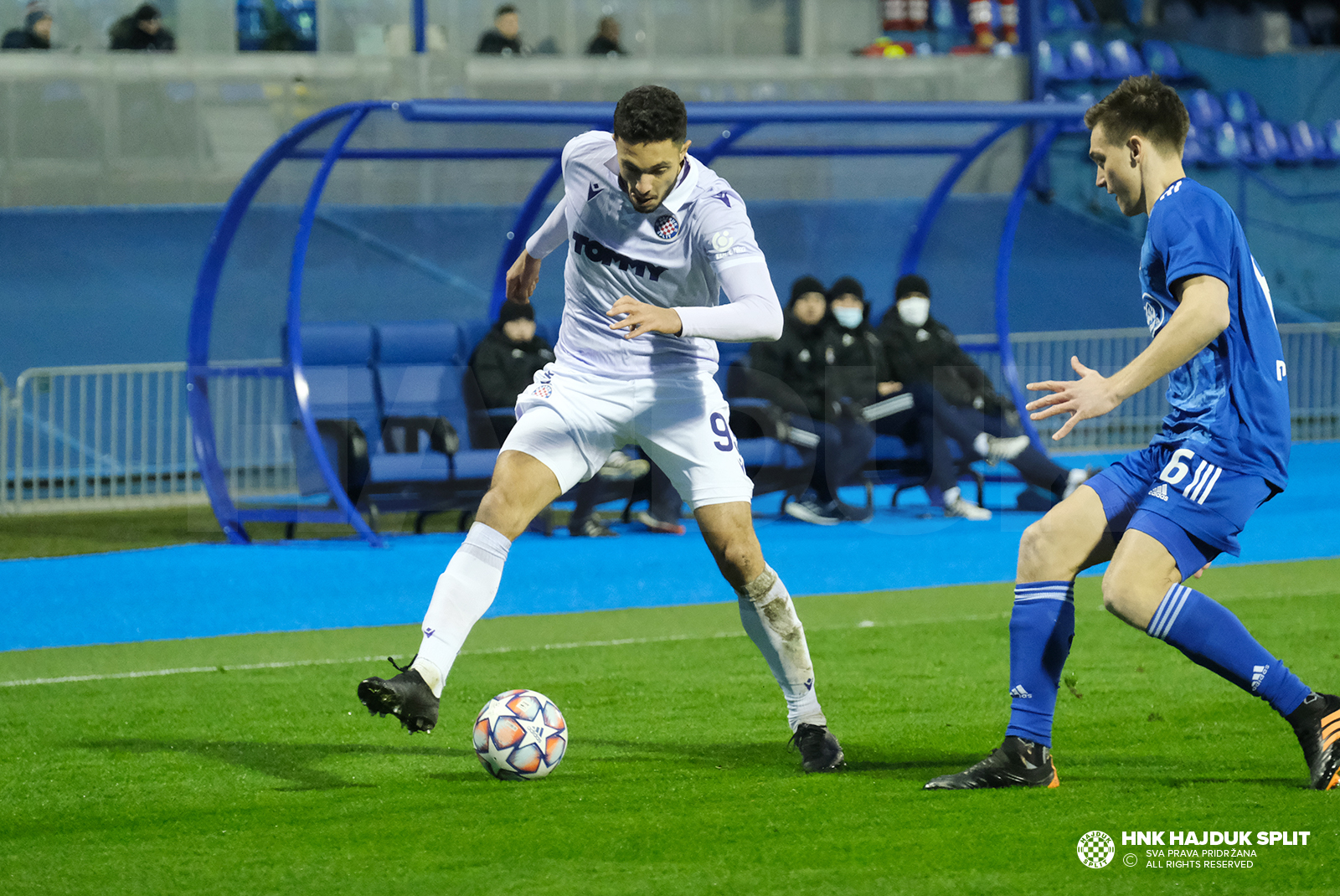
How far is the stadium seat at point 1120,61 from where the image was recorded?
21.8 meters

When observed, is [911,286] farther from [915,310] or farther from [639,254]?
[639,254]

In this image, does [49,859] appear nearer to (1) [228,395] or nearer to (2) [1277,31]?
(1) [228,395]

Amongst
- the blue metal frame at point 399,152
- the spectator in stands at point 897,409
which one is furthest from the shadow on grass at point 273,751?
the spectator in stands at point 897,409

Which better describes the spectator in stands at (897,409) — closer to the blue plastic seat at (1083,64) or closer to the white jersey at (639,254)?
the white jersey at (639,254)

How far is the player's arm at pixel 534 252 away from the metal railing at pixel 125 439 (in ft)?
23.2

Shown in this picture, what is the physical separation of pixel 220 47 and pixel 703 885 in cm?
1516

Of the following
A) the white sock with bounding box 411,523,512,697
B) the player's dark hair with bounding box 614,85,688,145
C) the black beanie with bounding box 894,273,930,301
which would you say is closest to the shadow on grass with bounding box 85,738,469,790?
the white sock with bounding box 411,523,512,697

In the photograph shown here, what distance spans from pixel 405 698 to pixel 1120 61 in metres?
19.6

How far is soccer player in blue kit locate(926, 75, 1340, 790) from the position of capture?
14.3 feet

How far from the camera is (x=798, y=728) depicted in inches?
203

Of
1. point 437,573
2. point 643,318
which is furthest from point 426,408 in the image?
point 643,318

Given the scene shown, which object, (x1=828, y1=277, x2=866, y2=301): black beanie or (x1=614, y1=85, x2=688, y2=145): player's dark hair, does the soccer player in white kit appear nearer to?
(x1=614, y1=85, x2=688, y2=145): player's dark hair

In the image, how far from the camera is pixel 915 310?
39.2 ft

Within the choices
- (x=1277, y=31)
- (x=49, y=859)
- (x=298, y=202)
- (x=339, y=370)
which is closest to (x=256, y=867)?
(x=49, y=859)
